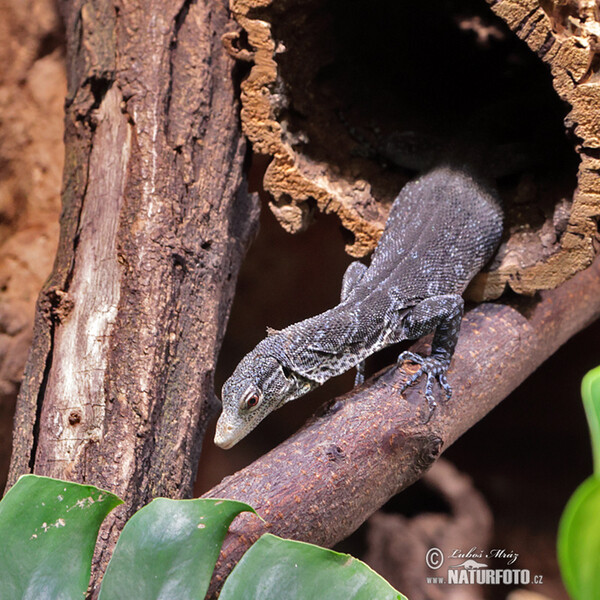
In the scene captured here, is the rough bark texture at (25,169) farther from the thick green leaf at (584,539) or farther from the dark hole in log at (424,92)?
the thick green leaf at (584,539)

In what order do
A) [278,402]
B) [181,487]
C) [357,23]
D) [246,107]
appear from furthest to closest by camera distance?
[357,23] → [246,107] → [278,402] → [181,487]

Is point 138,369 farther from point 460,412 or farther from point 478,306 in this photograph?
point 478,306

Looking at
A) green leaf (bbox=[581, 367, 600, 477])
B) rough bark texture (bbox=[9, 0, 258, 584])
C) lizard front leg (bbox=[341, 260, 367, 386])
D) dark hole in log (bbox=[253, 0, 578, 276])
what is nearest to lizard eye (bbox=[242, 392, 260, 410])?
rough bark texture (bbox=[9, 0, 258, 584])

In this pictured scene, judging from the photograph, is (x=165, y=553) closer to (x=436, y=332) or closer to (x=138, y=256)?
(x=138, y=256)

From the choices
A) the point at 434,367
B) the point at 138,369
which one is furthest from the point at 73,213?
the point at 434,367

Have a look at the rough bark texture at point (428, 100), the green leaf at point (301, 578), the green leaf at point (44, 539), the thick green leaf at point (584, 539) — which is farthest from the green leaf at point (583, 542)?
the rough bark texture at point (428, 100)

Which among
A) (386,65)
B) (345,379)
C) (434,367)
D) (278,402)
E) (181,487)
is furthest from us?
(345,379)
